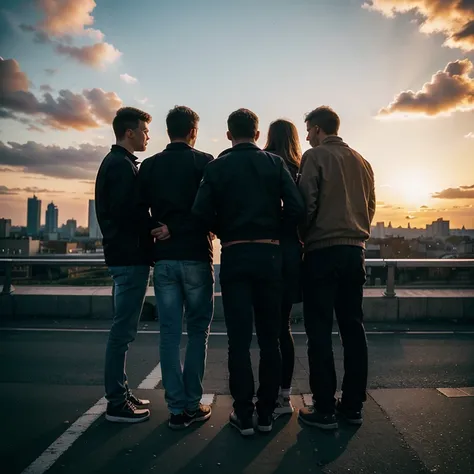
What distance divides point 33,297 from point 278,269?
636 centimetres

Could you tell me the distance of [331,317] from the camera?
128 inches

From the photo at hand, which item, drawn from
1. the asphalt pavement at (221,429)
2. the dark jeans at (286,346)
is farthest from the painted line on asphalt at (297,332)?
the dark jeans at (286,346)

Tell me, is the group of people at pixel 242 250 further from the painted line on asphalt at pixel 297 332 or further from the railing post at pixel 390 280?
the railing post at pixel 390 280

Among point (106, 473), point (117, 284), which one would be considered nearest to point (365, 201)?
point (117, 284)

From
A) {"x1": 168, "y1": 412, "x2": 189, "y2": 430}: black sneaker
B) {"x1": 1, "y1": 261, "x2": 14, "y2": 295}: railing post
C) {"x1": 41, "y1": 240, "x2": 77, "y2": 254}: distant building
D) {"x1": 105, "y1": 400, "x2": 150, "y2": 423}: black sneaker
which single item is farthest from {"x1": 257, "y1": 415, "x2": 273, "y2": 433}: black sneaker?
{"x1": 41, "y1": 240, "x2": 77, "y2": 254}: distant building

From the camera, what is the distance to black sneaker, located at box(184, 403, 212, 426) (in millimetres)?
3209

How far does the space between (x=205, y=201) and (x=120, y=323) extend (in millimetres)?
1209

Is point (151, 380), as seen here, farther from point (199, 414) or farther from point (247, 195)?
point (247, 195)

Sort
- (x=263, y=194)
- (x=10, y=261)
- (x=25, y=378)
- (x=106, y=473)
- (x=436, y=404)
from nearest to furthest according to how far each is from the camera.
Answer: (x=106, y=473) → (x=263, y=194) → (x=436, y=404) → (x=25, y=378) → (x=10, y=261)

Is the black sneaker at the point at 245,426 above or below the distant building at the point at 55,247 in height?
above

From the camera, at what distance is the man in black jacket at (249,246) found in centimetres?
300

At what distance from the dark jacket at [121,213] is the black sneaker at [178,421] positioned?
1187 millimetres

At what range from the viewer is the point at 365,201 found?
11.0ft

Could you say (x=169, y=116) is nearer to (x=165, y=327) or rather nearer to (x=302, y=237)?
(x=302, y=237)
